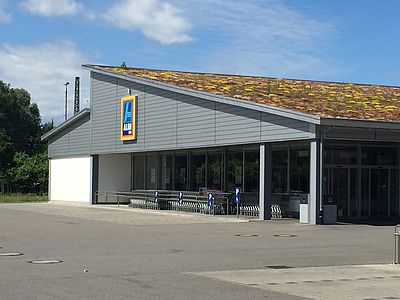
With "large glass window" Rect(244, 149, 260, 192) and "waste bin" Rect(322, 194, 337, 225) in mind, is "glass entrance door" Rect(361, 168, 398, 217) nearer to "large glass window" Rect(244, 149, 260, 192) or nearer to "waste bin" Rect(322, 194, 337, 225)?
"large glass window" Rect(244, 149, 260, 192)

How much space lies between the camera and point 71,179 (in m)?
47.7

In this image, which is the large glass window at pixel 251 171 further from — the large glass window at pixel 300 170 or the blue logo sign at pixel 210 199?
the blue logo sign at pixel 210 199

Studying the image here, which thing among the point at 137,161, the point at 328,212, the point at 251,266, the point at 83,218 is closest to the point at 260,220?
the point at 328,212

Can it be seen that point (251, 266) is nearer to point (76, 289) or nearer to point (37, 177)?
point (76, 289)

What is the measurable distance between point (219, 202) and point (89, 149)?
14995 mm

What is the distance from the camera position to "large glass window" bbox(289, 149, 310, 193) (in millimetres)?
29969

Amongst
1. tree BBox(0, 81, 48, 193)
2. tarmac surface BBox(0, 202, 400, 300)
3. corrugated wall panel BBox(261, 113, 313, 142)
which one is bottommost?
tarmac surface BBox(0, 202, 400, 300)

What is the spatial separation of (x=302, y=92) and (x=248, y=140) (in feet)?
19.0

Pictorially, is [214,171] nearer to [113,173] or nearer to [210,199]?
[210,199]

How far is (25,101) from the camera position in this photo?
9825 cm

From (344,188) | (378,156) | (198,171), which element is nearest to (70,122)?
(198,171)

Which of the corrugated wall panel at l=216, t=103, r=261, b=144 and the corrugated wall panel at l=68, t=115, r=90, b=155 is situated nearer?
the corrugated wall panel at l=216, t=103, r=261, b=144

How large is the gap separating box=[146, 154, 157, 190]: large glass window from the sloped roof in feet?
17.7

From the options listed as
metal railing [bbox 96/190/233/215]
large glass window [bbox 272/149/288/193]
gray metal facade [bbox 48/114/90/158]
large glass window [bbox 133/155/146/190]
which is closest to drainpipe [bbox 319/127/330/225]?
large glass window [bbox 272/149/288/193]
